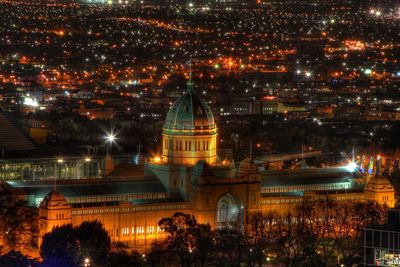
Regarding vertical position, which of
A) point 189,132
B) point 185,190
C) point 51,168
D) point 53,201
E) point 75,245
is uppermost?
point 189,132

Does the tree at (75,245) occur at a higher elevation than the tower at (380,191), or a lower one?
lower

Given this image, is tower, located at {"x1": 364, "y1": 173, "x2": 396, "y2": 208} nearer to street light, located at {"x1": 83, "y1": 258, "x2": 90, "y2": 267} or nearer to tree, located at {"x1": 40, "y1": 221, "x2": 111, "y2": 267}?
tree, located at {"x1": 40, "y1": 221, "x2": 111, "y2": 267}

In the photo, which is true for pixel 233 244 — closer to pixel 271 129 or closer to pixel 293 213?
pixel 293 213

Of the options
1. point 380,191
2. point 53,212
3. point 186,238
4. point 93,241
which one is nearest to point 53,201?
point 53,212

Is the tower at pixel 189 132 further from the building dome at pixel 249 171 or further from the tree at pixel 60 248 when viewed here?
the tree at pixel 60 248

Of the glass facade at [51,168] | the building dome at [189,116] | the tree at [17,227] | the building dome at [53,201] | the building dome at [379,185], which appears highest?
the building dome at [189,116]

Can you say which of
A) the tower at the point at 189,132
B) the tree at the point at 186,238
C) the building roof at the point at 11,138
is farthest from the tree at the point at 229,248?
the building roof at the point at 11,138

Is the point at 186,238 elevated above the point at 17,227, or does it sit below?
→ below

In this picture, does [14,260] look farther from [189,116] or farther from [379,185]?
[379,185]

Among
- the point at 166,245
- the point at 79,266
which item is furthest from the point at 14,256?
the point at 166,245
